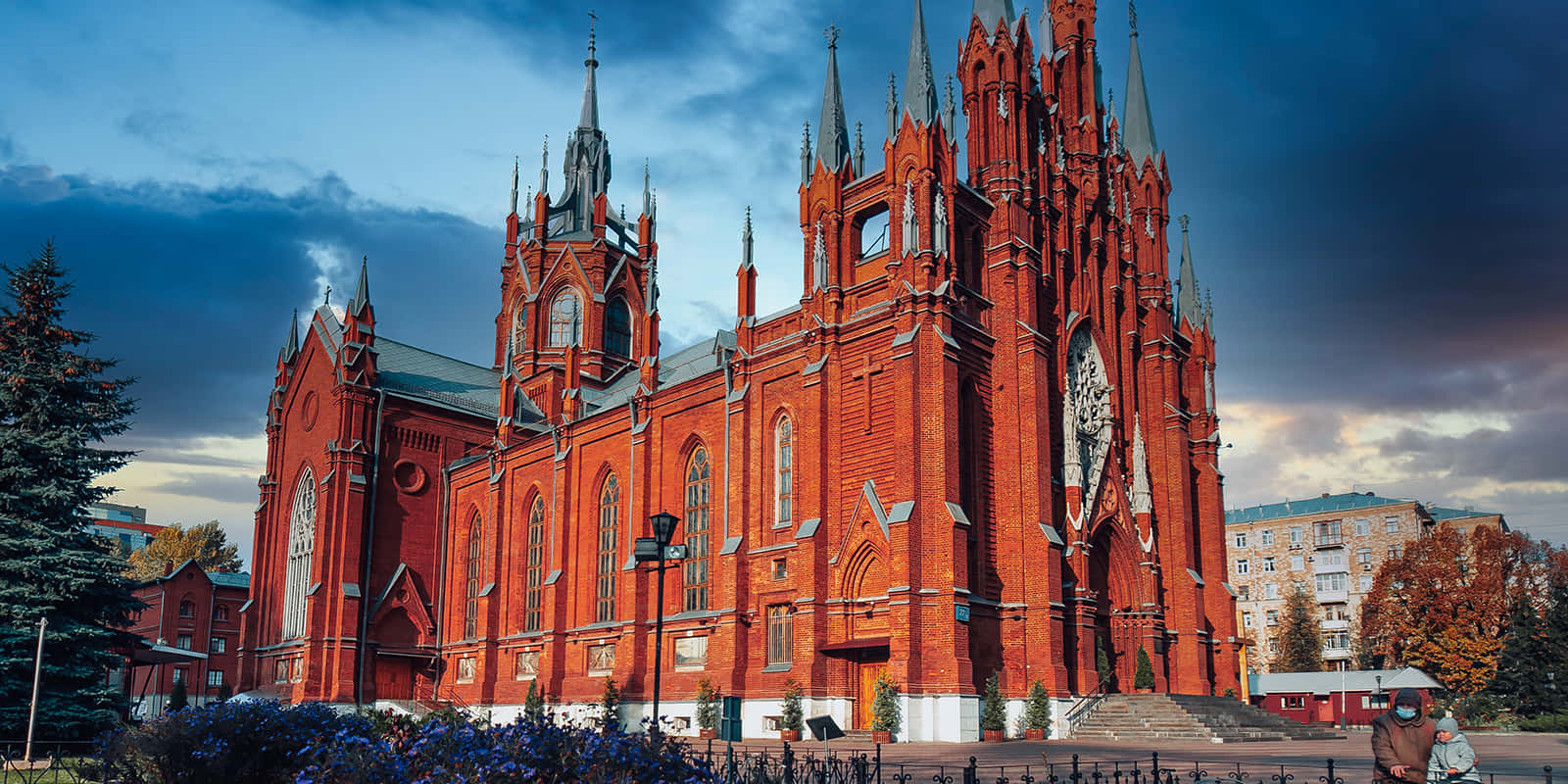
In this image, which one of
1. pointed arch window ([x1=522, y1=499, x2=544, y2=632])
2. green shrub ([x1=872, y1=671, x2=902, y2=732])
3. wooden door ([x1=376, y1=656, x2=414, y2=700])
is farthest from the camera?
wooden door ([x1=376, y1=656, x2=414, y2=700])

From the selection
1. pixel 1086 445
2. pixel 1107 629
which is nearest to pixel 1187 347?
pixel 1086 445

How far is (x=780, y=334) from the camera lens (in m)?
36.7

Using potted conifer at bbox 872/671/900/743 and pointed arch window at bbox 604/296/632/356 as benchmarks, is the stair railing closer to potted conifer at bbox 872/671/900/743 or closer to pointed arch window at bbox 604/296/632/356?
potted conifer at bbox 872/671/900/743

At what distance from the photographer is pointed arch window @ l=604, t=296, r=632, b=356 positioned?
61.6 metres

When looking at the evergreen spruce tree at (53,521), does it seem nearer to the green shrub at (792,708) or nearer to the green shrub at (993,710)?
the green shrub at (792,708)

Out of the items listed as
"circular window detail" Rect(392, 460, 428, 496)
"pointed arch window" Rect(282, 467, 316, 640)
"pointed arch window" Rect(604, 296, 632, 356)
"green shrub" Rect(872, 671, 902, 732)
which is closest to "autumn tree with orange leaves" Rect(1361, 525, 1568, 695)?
"green shrub" Rect(872, 671, 902, 732)

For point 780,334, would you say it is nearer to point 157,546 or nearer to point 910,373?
point 910,373

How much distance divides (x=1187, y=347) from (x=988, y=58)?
618 inches

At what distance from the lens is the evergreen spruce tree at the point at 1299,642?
73.8 m

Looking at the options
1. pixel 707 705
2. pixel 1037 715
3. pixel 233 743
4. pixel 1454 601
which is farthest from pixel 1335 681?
pixel 233 743

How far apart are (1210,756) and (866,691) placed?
32.3 ft

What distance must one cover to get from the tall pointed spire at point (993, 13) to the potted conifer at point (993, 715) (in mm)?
21231

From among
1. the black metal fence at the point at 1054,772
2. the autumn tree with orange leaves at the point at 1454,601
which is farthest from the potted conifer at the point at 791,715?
the autumn tree with orange leaves at the point at 1454,601

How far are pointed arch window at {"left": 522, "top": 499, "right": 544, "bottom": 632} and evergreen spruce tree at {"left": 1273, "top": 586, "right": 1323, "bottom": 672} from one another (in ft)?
170
